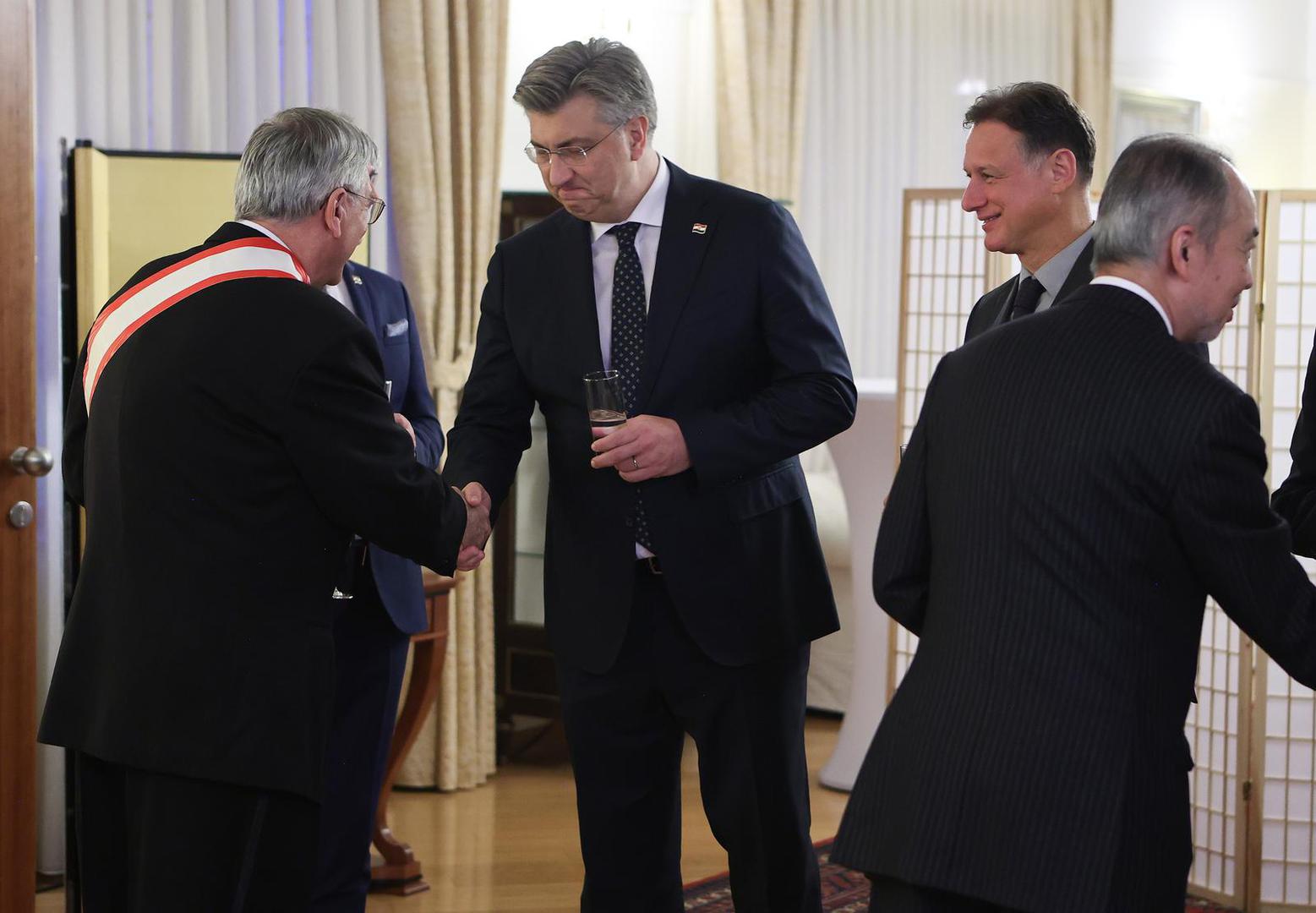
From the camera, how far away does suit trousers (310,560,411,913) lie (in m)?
2.83

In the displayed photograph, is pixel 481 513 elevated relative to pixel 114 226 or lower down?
lower down

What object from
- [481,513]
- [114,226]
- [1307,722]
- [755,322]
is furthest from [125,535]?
[1307,722]

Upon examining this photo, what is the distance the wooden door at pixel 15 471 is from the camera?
2.94 meters

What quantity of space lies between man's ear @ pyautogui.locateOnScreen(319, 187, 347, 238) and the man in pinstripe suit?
1.07 meters

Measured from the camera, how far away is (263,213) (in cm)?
225

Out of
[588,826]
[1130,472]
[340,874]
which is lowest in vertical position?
[340,874]

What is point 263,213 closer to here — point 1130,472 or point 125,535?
point 125,535

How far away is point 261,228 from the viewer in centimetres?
223

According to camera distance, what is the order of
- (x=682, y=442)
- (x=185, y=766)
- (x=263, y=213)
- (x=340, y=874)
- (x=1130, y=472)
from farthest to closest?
(x=340, y=874) < (x=682, y=442) < (x=263, y=213) < (x=185, y=766) < (x=1130, y=472)

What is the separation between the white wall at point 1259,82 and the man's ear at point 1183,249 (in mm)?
6472

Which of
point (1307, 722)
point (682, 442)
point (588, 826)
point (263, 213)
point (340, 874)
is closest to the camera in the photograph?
point (263, 213)

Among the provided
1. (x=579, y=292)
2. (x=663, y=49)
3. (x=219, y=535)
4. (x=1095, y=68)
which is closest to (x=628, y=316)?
(x=579, y=292)

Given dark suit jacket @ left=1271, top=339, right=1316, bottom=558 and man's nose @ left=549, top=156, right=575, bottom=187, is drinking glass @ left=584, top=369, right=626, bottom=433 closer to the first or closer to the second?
man's nose @ left=549, top=156, right=575, bottom=187

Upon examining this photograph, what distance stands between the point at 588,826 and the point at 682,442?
0.72 m
